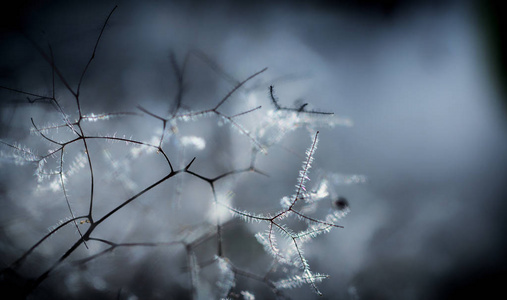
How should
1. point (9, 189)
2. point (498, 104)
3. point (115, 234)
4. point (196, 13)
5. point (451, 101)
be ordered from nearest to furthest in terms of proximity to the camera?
1. point (9, 189)
2. point (115, 234)
3. point (196, 13)
4. point (451, 101)
5. point (498, 104)

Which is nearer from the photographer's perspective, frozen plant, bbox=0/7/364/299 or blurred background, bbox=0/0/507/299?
frozen plant, bbox=0/7/364/299

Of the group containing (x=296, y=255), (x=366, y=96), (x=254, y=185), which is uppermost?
(x=366, y=96)

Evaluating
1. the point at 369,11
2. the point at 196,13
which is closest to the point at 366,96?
the point at 369,11

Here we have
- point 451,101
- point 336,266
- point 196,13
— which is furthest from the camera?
point 451,101

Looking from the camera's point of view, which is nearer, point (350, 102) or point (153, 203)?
point (153, 203)

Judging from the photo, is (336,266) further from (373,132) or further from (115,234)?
(115,234)

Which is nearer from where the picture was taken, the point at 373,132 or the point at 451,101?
the point at 373,132

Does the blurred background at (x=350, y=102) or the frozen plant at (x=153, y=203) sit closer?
the frozen plant at (x=153, y=203)

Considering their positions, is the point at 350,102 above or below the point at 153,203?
above
